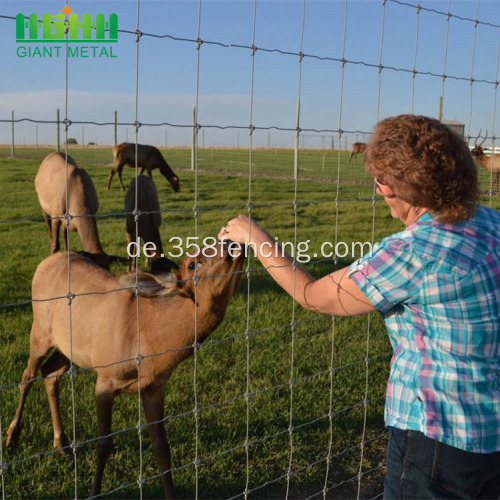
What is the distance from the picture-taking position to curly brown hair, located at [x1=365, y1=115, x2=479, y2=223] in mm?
2074

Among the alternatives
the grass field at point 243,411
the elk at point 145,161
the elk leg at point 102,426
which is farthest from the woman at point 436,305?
the elk at point 145,161

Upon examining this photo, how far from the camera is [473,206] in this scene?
2145mm

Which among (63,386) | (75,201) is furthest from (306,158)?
(63,386)

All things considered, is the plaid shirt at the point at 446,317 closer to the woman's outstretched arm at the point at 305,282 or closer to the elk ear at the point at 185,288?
the woman's outstretched arm at the point at 305,282

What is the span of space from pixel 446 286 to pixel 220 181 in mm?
17236

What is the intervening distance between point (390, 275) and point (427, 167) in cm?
39

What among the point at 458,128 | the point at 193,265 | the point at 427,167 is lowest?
the point at 193,265

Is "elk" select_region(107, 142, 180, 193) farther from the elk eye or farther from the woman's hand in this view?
the woman's hand

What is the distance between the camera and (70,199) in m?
9.41

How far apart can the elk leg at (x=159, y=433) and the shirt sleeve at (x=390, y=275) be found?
1608mm

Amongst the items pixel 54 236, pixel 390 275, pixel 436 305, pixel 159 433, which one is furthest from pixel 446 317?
pixel 54 236

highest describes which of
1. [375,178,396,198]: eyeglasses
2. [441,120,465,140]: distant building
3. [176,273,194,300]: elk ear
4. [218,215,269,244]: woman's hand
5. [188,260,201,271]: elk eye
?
[441,120,465,140]: distant building

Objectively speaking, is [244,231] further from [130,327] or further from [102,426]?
[102,426]

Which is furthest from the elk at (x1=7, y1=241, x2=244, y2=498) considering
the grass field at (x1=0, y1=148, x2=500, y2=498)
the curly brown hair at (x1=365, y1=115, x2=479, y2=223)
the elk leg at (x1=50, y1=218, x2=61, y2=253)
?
the elk leg at (x1=50, y1=218, x2=61, y2=253)
